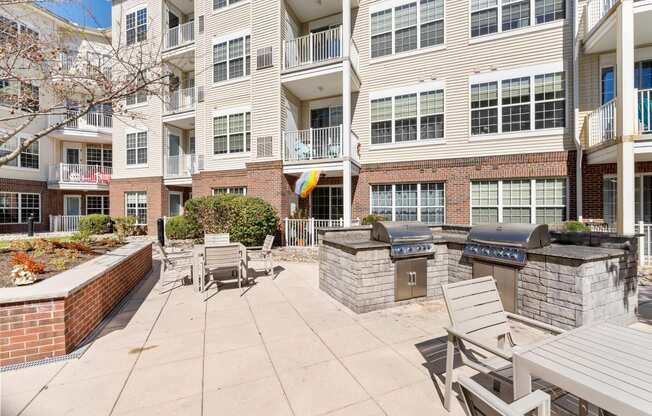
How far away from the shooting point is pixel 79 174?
20.1 m

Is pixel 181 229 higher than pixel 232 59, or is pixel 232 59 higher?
pixel 232 59

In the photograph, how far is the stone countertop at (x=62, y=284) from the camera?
361 centimetres

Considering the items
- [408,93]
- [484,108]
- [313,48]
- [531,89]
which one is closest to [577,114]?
[531,89]

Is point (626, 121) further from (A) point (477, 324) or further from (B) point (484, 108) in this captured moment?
(A) point (477, 324)

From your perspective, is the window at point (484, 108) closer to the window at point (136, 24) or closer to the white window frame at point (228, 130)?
the white window frame at point (228, 130)

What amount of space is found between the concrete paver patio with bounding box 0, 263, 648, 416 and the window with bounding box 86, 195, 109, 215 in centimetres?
2106

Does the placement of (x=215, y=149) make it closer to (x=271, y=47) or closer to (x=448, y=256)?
(x=271, y=47)

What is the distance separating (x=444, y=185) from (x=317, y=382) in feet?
34.6

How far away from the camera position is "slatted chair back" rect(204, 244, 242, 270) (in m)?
6.49

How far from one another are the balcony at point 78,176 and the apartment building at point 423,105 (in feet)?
28.8

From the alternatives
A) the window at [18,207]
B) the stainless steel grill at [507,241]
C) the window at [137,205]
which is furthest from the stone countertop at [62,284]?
the window at [18,207]

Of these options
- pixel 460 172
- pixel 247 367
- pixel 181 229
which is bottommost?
pixel 247 367

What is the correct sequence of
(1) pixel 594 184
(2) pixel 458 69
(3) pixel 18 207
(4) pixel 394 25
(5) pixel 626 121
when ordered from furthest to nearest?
(3) pixel 18 207, (4) pixel 394 25, (2) pixel 458 69, (1) pixel 594 184, (5) pixel 626 121

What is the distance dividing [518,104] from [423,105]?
3456 mm
